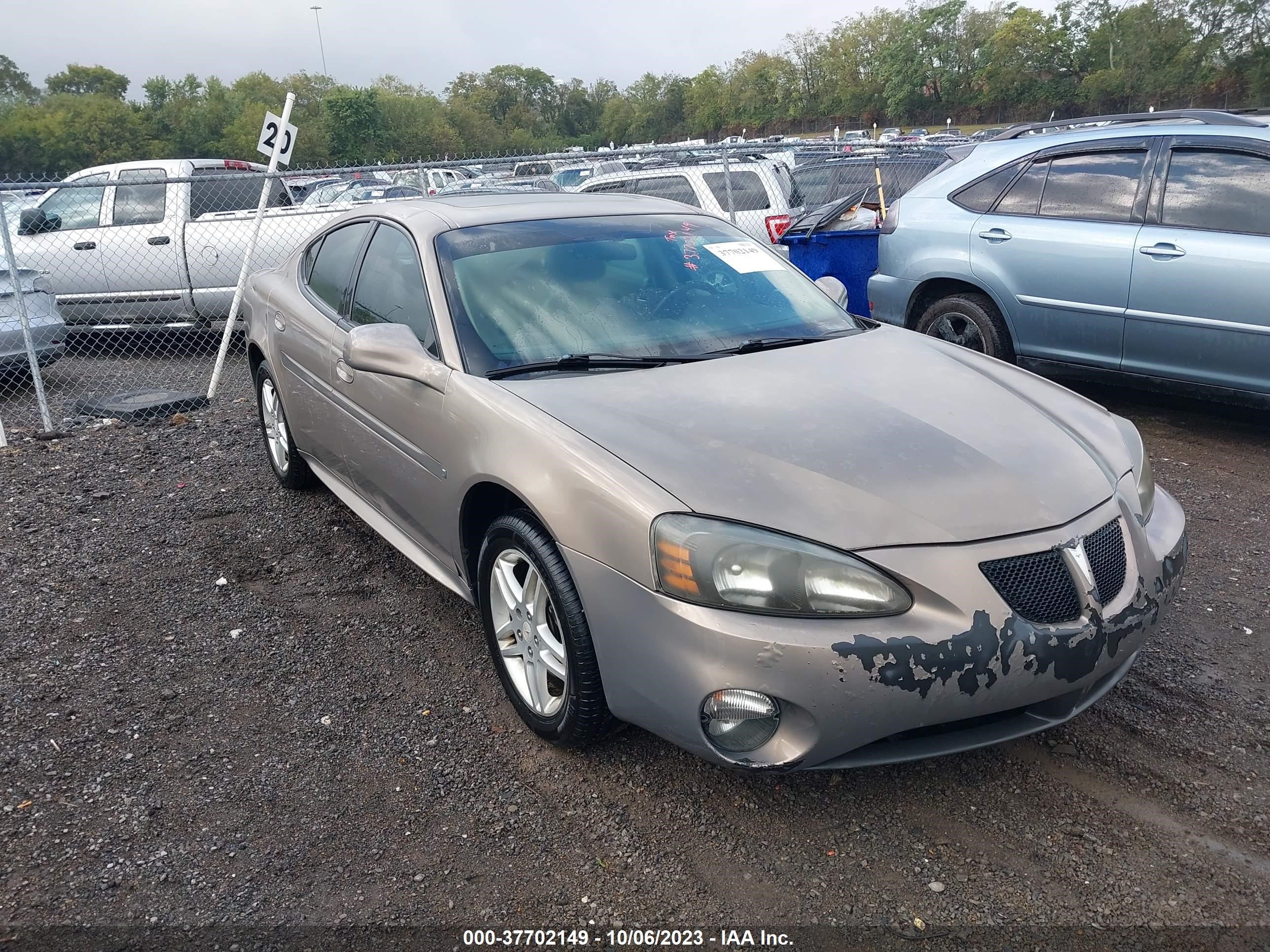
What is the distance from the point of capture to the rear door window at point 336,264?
4.23 m

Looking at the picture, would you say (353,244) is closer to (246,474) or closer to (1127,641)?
(246,474)

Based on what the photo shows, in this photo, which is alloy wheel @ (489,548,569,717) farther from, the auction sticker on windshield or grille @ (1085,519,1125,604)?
the auction sticker on windshield

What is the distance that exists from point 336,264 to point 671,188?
6.81 metres

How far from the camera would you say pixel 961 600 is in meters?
2.27

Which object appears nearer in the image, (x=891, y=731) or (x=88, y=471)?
(x=891, y=731)

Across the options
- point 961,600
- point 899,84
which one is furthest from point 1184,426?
point 899,84

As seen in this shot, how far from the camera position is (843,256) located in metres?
7.77

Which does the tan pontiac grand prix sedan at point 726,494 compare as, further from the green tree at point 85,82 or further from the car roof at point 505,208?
the green tree at point 85,82

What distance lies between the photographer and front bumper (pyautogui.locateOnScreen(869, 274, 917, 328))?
6629mm

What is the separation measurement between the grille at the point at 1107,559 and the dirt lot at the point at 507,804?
0.60 meters

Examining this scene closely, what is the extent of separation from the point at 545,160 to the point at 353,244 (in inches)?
176

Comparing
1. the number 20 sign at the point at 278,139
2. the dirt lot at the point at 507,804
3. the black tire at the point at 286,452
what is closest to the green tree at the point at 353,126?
the number 20 sign at the point at 278,139

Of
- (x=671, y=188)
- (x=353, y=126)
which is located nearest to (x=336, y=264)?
(x=671, y=188)

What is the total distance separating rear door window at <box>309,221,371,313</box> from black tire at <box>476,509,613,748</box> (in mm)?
1805
